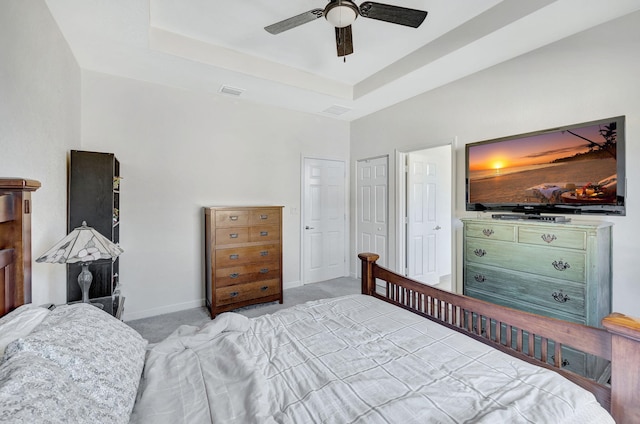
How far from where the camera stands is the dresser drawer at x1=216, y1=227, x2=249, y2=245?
3.23 meters

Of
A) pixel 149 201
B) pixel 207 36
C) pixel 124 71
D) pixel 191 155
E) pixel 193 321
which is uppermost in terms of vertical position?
pixel 207 36

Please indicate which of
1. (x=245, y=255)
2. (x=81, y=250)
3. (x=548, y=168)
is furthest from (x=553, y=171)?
(x=81, y=250)

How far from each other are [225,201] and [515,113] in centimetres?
338

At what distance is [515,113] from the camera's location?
2.76 m

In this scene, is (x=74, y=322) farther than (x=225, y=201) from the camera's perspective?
No

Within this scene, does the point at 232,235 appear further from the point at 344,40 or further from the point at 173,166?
the point at 344,40

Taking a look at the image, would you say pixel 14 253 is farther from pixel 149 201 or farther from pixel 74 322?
pixel 149 201

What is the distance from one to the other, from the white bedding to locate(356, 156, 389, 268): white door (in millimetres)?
2821

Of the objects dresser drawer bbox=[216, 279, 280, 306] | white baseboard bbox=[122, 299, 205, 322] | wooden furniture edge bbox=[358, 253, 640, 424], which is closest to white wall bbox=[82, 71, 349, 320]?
white baseboard bbox=[122, 299, 205, 322]

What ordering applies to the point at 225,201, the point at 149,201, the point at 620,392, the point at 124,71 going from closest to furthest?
the point at 620,392
the point at 124,71
the point at 149,201
the point at 225,201

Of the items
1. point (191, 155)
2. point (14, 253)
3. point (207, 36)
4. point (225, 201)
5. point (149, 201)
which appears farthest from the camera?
point (225, 201)

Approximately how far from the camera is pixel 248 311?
3.41 m

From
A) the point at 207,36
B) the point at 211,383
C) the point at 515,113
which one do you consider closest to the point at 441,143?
the point at 515,113

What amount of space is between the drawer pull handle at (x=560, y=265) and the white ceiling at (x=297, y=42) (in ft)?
5.91
